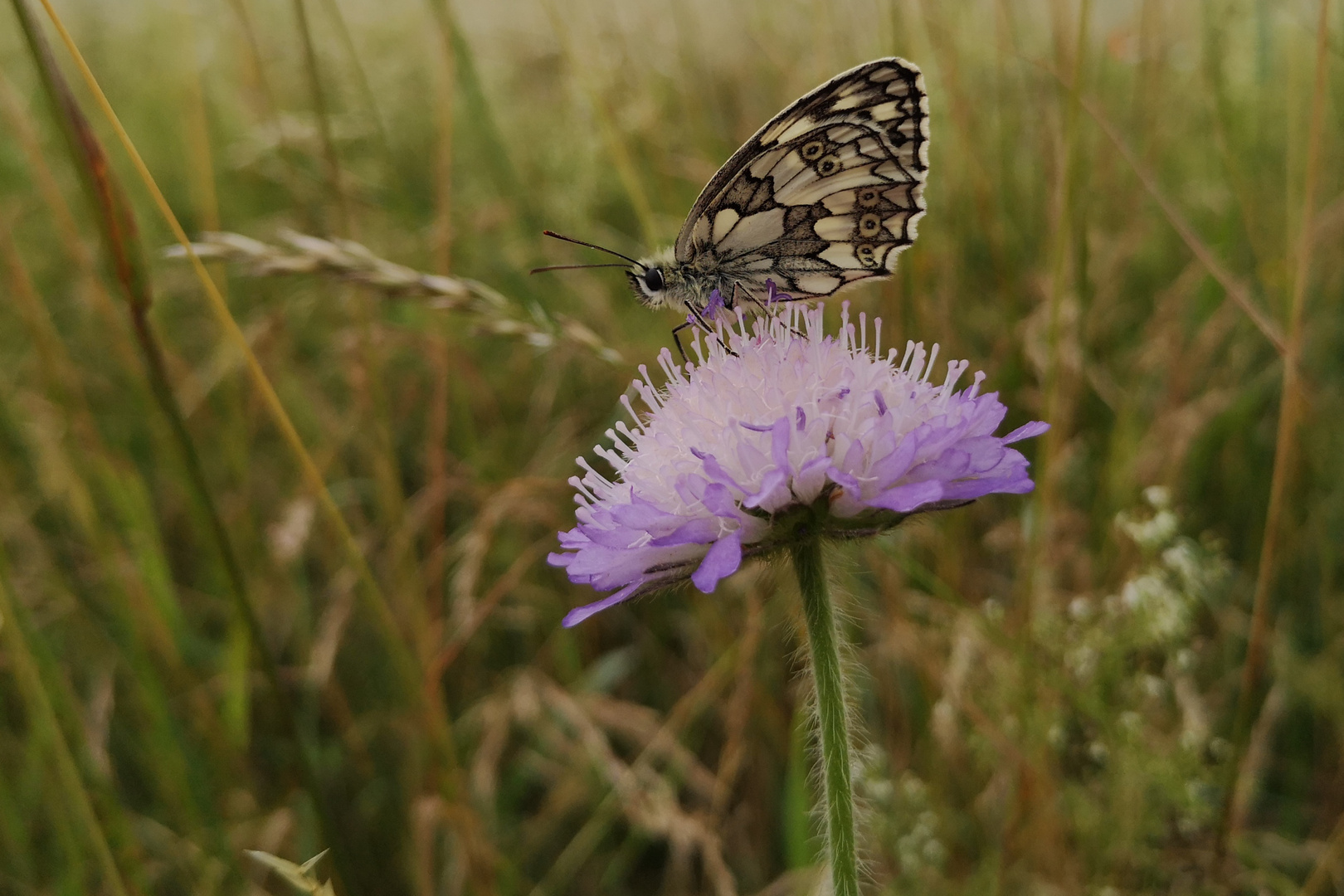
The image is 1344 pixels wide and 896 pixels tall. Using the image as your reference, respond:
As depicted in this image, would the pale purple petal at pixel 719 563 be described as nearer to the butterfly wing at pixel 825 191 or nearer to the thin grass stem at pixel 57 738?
the butterfly wing at pixel 825 191

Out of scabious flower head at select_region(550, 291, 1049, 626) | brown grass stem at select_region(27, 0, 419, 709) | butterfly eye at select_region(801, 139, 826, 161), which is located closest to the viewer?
scabious flower head at select_region(550, 291, 1049, 626)

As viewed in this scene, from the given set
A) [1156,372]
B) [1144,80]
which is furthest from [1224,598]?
[1144,80]

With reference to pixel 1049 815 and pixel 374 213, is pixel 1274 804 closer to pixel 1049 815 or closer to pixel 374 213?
pixel 1049 815

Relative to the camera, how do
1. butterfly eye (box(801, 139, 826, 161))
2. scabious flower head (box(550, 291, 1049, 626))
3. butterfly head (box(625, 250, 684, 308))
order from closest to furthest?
scabious flower head (box(550, 291, 1049, 626))
butterfly eye (box(801, 139, 826, 161))
butterfly head (box(625, 250, 684, 308))

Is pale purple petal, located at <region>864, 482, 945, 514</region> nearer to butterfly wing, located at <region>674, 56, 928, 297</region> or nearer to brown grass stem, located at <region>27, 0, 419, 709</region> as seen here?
butterfly wing, located at <region>674, 56, 928, 297</region>

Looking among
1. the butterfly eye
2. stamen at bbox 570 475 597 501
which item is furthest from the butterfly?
stamen at bbox 570 475 597 501

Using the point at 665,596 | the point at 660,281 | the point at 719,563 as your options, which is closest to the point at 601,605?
the point at 719,563

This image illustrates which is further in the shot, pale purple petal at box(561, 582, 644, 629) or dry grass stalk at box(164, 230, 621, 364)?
dry grass stalk at box(164, 230, 621, 364)
